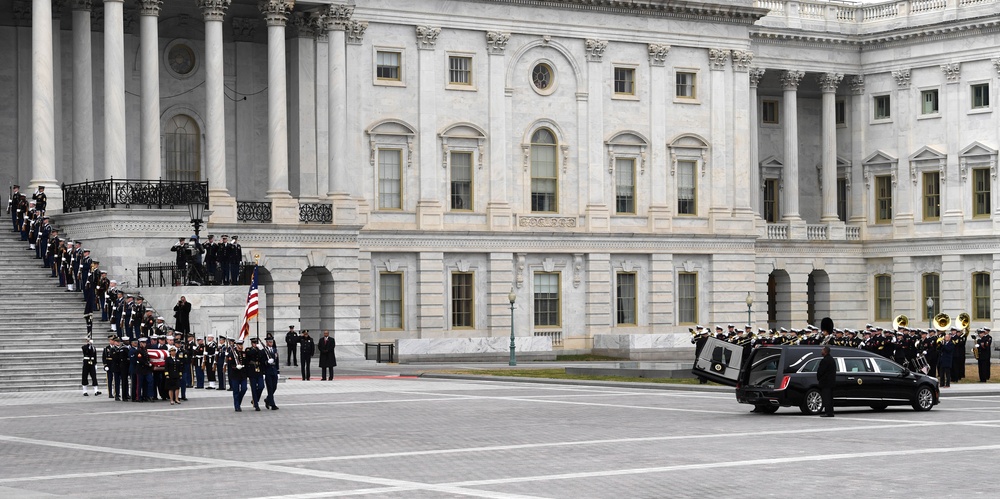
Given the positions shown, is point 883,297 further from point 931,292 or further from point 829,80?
point 829,80

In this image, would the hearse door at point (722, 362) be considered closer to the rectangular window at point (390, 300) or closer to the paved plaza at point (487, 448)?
the paved plaza at point (487, 448)

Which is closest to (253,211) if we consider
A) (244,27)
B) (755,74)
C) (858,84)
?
(244,27)

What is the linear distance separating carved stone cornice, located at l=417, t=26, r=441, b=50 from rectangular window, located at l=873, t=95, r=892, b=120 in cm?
2605

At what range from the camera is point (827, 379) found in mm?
36625

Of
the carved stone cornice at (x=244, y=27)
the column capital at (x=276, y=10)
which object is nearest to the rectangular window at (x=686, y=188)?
the carved stone cornice at (x=244, y=27)

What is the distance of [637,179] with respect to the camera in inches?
3002

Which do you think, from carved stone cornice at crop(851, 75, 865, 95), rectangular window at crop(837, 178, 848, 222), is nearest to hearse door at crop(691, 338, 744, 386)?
carved stone cornice at crop(851, 75, 865, 95)

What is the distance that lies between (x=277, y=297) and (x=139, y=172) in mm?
7908

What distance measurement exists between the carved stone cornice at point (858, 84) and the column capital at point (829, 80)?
1.08 meters

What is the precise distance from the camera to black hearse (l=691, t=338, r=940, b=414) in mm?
36906

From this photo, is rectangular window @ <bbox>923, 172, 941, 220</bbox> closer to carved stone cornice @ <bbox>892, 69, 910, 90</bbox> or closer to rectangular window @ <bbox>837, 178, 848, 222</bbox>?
carved stone cornice @ <bbox>892, 69, 910, 90</bbox>

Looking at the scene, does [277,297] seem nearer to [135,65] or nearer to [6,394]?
[135,65]

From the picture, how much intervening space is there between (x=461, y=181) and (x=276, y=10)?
469 inches

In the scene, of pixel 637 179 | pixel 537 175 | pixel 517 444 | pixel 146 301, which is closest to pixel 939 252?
pixel 637 179
